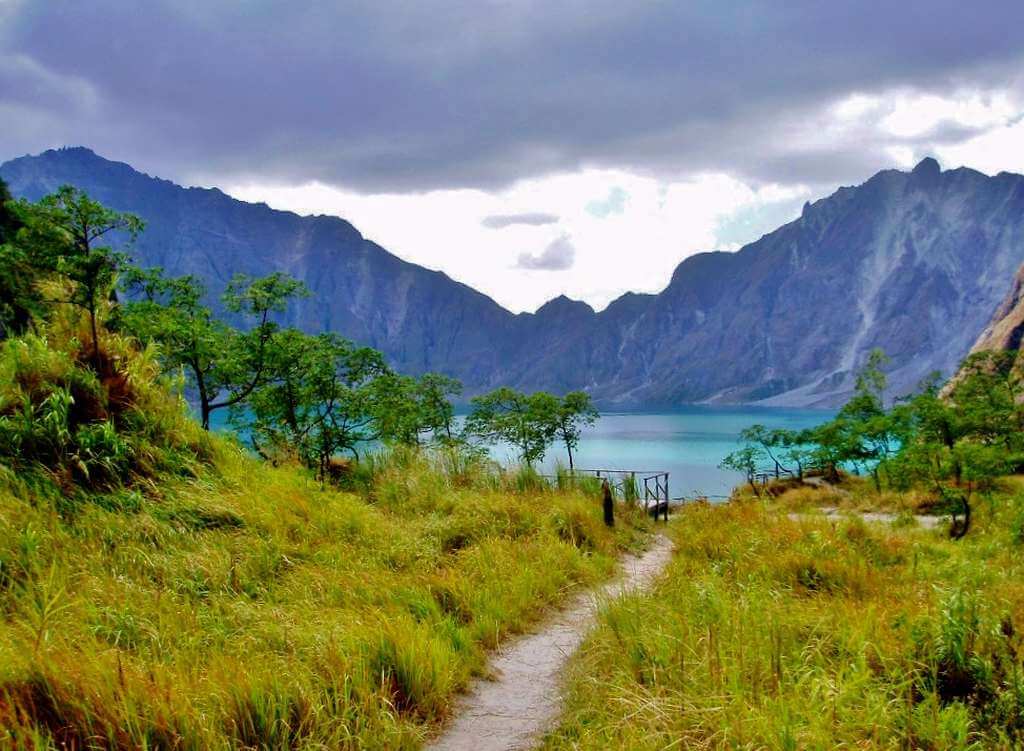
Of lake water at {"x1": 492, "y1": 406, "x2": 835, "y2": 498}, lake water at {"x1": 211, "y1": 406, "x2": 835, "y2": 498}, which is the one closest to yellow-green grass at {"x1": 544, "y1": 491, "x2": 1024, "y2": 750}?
lake water at {"x1": 211, "y1": 406, "x2": 835, "y2": 498}

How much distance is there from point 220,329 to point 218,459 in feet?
34.6

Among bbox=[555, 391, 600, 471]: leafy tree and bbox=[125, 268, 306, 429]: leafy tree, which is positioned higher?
bbox=[125, 268, 306, 429]: leafy tree

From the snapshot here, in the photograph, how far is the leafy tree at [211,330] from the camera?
14906 millimetres

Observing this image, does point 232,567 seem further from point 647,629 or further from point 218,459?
point 647,629

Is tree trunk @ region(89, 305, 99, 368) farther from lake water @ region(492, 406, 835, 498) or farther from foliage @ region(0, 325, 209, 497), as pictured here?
lake water @ region(492, 406, 835, 498)

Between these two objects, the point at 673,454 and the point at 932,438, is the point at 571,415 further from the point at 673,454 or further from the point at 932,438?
the point at 673,454

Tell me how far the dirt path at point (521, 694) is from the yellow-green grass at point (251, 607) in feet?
0.54

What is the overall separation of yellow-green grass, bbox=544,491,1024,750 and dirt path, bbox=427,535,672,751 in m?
0.24

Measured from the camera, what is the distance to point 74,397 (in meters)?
7.26

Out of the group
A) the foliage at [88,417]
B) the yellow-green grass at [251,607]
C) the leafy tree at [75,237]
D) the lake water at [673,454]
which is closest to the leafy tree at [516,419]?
the lake water at [673,454]

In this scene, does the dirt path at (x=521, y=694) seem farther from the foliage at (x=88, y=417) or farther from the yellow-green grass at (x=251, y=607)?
the foliage at (x=88, y=417)

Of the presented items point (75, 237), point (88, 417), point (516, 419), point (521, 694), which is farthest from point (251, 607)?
point (516, 419)

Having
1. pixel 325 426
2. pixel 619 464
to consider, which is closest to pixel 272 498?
pixel 325 426

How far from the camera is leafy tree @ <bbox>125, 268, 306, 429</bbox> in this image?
14.9m
